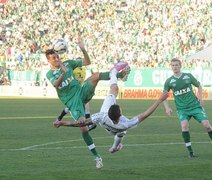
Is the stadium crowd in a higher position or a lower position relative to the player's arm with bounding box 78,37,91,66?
lower

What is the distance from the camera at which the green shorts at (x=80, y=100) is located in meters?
14.5

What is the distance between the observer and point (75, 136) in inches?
862

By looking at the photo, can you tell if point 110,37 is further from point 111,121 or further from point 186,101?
point 111,121

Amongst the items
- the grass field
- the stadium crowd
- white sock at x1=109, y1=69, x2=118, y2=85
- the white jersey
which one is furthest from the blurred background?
the white jersey

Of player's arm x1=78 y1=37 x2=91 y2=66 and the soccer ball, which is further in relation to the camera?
the soccer ball

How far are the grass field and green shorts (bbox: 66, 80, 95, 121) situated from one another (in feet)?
3.55

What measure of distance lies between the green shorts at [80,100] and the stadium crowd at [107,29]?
1377 inches

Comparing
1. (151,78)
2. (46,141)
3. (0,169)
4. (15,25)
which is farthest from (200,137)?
Answer: (15,25)

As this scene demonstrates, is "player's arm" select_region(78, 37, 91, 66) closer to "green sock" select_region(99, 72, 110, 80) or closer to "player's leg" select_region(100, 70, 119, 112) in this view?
"green sock" select_region(99, 72, 110, 80)

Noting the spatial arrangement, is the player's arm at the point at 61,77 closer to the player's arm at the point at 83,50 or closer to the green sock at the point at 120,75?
the player's arm at the point at 83,50

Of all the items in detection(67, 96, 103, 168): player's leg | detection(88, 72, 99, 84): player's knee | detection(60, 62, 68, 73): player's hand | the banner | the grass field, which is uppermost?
detection(60, 62, 68, 73): player's hand

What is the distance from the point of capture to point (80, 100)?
14.7 meters

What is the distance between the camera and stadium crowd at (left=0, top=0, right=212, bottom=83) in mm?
51875

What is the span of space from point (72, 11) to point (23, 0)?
427cm
